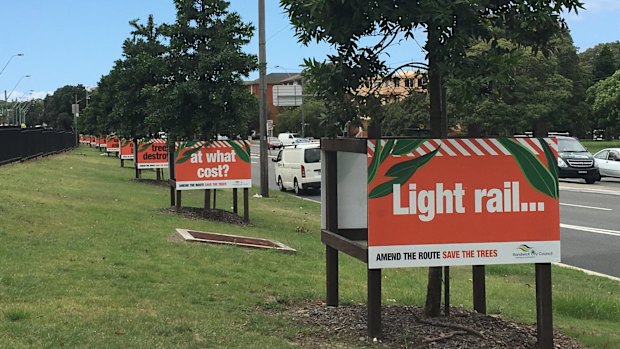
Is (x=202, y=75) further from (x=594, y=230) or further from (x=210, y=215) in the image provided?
(x=594, y=230)

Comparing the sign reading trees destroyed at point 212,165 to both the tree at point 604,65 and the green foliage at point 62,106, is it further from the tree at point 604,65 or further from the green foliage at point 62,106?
the green foliage at point 62,106

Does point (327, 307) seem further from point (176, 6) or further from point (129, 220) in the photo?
point (176, 6)

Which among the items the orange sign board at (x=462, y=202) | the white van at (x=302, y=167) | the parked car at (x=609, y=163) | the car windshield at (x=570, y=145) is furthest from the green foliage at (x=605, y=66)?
the orange sign board at (x=462, y=202)

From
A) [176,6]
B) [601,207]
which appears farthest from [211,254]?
[601,207]

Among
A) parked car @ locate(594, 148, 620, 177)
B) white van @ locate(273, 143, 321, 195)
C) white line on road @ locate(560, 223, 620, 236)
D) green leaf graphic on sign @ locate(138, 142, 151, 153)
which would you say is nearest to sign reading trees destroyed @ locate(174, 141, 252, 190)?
white line on road @ locate(560, 223, 620, 236)

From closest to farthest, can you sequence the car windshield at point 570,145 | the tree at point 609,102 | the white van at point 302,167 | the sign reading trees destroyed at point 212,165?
the sign reading trees destroyed at point 212,165, the white van at point 302,167, the car windshield at point 570,145, the tree at point 609,102

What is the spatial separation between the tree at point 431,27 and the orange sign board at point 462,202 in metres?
0.39

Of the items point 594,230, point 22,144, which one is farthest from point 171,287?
point 22,144

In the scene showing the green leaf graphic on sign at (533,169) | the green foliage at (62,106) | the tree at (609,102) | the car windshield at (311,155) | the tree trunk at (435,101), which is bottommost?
the car windshield at (311,155)

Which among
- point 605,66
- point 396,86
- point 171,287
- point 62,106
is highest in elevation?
point 605,66

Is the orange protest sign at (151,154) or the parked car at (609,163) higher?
the orange protest sign at (151,154)

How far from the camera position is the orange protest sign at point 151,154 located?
23364 millimetres

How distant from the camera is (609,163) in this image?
2870 cm

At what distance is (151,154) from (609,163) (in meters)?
18.9
